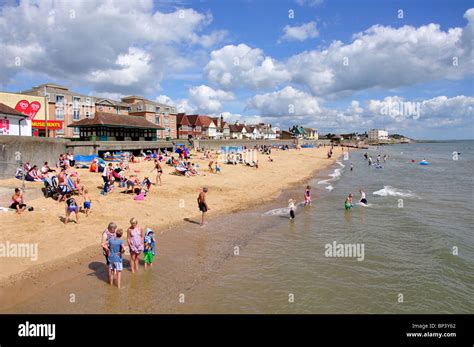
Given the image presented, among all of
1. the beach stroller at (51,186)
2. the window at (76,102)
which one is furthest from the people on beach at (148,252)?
the window at (76,102)

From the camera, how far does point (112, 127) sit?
45.1 metres

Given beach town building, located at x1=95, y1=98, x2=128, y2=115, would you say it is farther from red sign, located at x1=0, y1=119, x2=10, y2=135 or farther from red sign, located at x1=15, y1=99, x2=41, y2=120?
red sign, located at x1=0, y1=119, x2=10, y2=135

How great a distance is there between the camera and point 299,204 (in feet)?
64.4

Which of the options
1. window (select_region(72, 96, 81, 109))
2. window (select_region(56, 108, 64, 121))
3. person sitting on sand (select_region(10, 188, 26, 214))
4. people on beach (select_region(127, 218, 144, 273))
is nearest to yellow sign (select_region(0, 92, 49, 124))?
window (select_region(56, 108, 64, 121))

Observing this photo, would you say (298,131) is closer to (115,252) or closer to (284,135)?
(284,135)

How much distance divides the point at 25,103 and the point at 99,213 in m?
32.5

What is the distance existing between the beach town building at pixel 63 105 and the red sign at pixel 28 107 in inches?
242

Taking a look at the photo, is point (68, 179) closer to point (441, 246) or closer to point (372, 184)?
point (441, 246)

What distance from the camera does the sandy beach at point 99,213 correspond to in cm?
946

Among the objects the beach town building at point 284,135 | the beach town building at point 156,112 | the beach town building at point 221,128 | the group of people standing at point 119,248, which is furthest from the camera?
the beach town building at point 284,135

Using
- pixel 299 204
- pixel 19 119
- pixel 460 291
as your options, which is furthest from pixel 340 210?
pixel 19 119

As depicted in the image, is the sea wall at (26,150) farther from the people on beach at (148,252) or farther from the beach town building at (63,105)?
the beach town building at (63,105)

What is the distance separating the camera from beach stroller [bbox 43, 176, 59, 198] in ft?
47.8

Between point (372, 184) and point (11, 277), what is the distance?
2870 cm
